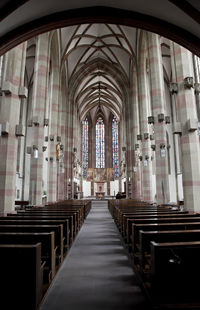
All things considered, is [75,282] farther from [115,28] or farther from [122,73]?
[122,73]

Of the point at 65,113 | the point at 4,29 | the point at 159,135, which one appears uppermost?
the point at 65,113

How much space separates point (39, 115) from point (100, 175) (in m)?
26.6

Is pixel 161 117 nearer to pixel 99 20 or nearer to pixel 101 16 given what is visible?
pixel 99 20

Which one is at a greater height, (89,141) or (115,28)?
(115,28)

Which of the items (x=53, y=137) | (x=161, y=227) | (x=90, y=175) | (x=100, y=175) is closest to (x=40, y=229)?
(x=161, y=227)

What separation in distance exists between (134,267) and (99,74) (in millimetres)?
27695

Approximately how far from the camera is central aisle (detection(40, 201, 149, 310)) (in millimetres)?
2877

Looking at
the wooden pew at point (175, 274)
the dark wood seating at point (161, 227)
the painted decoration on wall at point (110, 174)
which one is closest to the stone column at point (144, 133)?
the dark wood seating at point (161, 227)

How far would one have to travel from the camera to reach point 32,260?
253 cm

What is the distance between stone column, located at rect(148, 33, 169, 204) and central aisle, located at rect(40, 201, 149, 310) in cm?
750

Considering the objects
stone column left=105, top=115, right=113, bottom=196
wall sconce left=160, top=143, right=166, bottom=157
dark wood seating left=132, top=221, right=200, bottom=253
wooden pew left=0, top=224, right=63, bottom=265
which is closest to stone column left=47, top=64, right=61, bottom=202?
wall sconce left=160, top=143, right=166, bottom=157

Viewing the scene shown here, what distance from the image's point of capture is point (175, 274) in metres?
2.70

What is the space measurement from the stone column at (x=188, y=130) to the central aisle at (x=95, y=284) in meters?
4.53

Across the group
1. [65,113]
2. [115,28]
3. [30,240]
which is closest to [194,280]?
[30,240]
